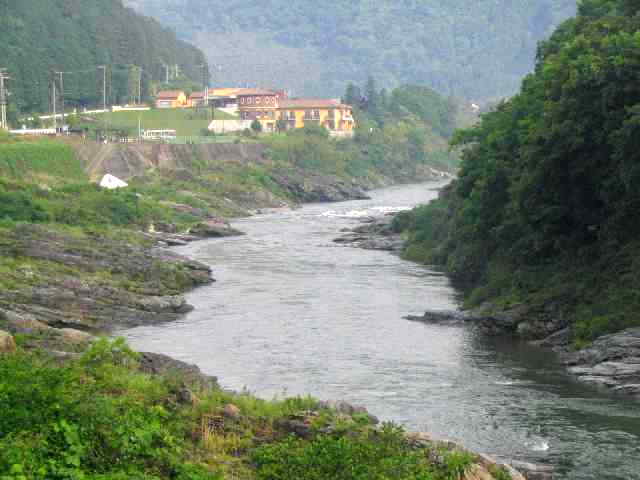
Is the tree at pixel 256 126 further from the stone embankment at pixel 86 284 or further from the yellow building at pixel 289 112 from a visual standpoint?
the stone embankment at pixel 86 284

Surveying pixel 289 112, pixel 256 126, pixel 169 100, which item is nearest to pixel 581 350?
pixel 256 126

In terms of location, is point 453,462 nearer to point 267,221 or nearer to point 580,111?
point 580,111

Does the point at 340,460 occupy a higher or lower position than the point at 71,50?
lower

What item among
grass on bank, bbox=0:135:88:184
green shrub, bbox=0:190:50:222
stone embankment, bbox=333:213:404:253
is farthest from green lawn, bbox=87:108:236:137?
green shrub, bbox=0:190:50:222

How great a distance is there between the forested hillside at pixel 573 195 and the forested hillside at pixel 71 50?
253ft

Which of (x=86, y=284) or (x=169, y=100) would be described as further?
(x=169, y=100)

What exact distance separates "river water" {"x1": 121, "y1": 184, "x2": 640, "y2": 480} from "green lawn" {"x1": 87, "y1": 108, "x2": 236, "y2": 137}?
244ft

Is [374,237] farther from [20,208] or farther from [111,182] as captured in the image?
[111,182]

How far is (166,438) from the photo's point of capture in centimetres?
2133

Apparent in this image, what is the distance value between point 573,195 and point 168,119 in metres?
102

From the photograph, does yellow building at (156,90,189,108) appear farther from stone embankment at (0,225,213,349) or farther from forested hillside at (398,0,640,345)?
forested hillside at (398,0,640,345)

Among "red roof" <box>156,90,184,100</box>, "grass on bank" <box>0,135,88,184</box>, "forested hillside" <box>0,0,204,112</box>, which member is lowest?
"grass on bank" <box>0,135,88,184</box>

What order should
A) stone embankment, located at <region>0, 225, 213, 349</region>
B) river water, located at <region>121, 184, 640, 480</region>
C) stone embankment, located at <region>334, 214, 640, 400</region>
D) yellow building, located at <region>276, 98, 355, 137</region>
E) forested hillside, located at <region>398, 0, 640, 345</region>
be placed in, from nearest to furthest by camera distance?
river water, located at <region>121, 184, 640, 480</region> → stone embankment, located at <region>334, 214, 640, 400</region> → forested hillside, located at <region>398, 0, 640, 345</region> → stone embankment, located at <region>0, 225, 213, 349</region> → yellow building, located at <region>276, 98, 355, 137</region>

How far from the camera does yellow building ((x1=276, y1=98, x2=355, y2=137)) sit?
156875mm
